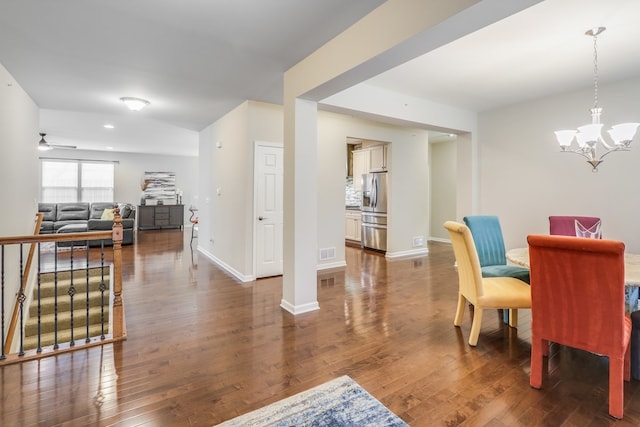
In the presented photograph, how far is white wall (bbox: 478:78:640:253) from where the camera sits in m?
3.89

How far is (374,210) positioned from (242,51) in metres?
4.42

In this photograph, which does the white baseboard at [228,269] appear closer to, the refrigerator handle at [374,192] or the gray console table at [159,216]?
the refrigerator handle at [374,192]

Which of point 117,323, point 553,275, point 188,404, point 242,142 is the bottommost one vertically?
point 188,404

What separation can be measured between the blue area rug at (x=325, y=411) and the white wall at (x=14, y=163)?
3623mm

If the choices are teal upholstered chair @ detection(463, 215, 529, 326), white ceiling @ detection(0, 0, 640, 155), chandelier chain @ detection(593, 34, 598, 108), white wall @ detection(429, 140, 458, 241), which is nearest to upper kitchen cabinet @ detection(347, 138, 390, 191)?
white ceiling @ detection(0, 0, 640, 155)

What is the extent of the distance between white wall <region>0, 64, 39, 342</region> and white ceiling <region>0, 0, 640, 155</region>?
0.83 ft

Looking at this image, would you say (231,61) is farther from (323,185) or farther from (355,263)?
(355,263)

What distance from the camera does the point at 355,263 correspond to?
5.75 meters

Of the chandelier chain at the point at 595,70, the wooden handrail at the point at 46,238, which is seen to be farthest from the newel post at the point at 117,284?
the chandelier chain at the point at 595,70

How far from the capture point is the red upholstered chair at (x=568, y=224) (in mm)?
3298

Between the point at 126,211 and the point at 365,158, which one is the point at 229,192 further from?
the point at 126,211

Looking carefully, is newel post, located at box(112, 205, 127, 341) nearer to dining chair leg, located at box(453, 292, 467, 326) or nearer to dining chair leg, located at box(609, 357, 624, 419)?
dining chair leg, located at box(453, 292, 467, 326)

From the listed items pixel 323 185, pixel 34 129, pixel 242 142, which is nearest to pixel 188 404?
pixel 242 142

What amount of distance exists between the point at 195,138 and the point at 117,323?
20.5 feet
